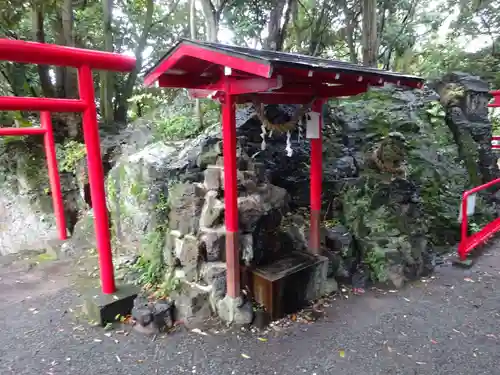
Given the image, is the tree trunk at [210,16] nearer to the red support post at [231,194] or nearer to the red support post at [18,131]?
the red support post at [231,194]

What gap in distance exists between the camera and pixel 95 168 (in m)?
4.16

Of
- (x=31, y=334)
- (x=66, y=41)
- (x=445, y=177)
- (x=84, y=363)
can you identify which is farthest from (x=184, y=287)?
(x=66, y=41)

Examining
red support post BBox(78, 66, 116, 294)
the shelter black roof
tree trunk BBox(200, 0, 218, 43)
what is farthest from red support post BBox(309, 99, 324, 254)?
tree trunk BBox(200, 0, 218, 43)

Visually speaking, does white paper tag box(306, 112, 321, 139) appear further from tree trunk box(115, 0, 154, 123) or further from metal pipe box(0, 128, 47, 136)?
tree trunk box(115, 0, 154, 123)

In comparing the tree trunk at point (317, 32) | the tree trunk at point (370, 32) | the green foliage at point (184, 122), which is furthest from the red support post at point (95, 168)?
the tree trunk at point (317, 32)

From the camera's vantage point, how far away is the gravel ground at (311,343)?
11.3ft

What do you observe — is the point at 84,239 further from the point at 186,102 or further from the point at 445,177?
the point at 445,177

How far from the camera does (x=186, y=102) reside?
7996 mm

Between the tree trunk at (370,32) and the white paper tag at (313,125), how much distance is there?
235 inches

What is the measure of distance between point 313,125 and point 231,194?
5.07 feet

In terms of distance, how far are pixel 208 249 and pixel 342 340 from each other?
6.21 ft

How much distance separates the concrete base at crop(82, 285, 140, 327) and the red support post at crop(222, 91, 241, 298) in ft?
4.55

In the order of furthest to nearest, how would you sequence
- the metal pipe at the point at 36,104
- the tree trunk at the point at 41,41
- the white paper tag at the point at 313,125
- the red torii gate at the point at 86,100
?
the tree trunk at the point at 41,41 → the white paper tag at the point at 313,125 → the metal pipe at the point at 36,104 → the red torii gate at the point at 86,100

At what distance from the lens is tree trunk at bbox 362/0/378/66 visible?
9031 millimetres
